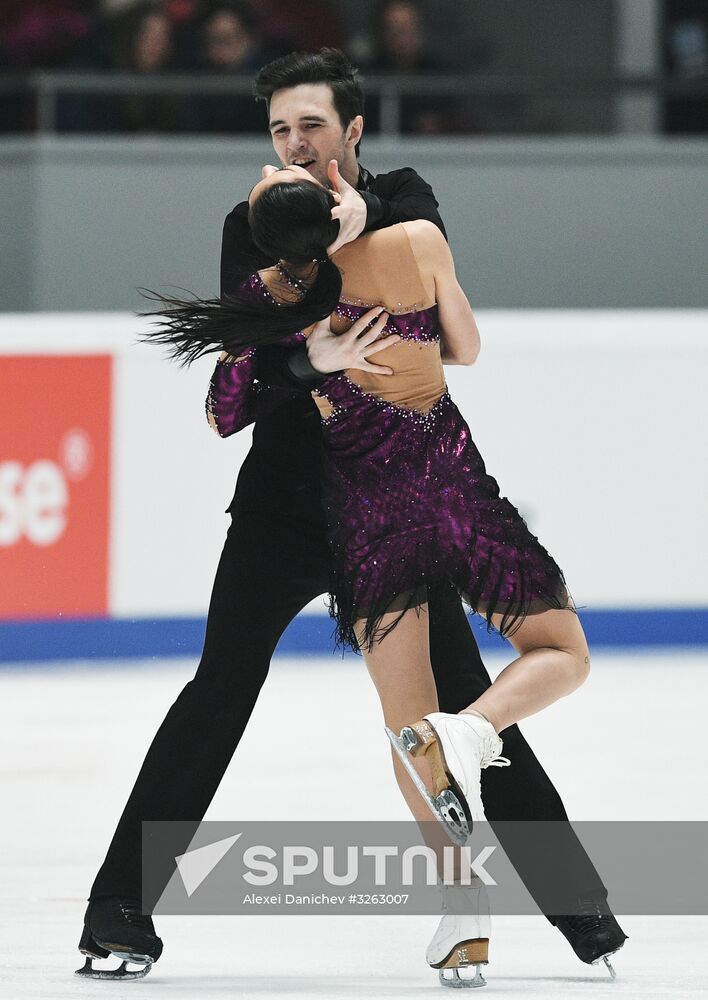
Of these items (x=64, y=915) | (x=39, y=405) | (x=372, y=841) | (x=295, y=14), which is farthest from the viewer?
(x=295, y=14)

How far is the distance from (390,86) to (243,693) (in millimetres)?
4425

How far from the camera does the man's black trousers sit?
2.83 m

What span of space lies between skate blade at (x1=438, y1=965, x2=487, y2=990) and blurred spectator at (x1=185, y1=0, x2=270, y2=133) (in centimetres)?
453

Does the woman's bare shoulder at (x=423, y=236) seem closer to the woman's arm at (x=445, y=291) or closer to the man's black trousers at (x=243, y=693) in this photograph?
the woman's arm at (x=445, y=291)

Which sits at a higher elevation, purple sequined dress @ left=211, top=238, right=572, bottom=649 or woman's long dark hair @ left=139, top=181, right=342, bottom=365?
woman's long dark hair @ left=139, top=181, right=342, bottom=365

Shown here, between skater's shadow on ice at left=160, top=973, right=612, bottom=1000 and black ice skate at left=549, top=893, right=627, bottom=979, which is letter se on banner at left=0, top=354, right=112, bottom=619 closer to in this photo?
skater's shadow on ice at left=160, top=973, right=612, bottom=1000

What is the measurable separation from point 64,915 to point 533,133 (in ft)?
15.3

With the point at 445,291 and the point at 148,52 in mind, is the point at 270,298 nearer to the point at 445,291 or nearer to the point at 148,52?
the point at 445,291

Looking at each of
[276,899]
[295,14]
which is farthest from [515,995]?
[295,14]

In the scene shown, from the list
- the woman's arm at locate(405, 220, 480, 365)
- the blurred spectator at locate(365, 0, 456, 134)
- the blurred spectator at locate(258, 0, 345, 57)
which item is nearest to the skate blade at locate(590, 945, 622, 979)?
the woman's arm at locate(405, 220, 480, 365)

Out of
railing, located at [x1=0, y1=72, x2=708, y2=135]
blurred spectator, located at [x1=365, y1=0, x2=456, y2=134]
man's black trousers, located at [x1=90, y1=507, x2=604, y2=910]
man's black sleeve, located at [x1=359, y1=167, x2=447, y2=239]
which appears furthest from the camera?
blurred spectator, located at [x1=365, y1=0, x2=456, y2=134]

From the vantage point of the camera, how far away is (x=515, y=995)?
2.72m

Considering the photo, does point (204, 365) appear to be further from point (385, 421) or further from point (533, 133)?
point (385, 421)

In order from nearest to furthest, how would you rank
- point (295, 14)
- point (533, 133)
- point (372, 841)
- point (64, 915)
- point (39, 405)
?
1. point (64, 915)
2. point (372, 841)
3. point (39, 405)
4. point (533, 133)
5. point (295, 14)
